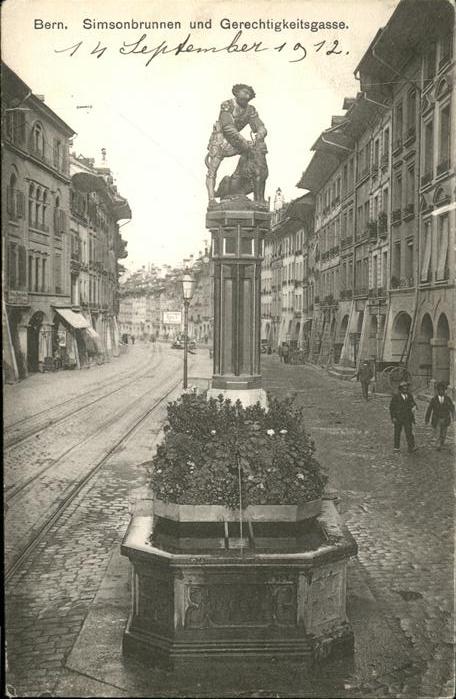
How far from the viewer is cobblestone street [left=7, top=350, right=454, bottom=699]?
5633 millimetres

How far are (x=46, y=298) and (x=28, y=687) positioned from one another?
2796 cm

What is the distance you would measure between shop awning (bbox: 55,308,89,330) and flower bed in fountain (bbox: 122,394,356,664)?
27.2 metres

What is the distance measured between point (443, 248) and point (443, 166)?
2452 mm

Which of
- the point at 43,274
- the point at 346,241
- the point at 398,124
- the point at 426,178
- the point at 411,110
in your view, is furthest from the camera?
the point at 346,241

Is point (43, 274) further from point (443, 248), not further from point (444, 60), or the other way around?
point (444, 60)

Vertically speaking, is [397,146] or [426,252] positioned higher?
[397,146]

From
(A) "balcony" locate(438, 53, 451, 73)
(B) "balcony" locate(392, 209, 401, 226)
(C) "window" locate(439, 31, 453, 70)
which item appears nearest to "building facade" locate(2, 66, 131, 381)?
(A) "balcony" locate(438, 53, 451, 73)

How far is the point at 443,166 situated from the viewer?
2206 centimetres

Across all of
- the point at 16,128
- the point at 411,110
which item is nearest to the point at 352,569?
the point at 411,110

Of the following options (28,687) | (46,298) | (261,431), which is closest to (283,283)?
(46,298)

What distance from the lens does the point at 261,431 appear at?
7234 mm

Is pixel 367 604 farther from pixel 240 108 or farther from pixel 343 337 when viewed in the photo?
pixel 343 337

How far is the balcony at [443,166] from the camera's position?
71.5ft

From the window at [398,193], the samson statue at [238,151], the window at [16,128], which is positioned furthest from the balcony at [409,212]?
the samson statue at [238,151]
